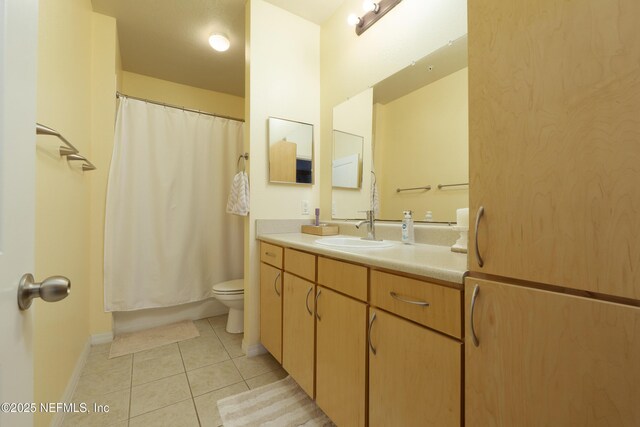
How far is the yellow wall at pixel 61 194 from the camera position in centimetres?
107

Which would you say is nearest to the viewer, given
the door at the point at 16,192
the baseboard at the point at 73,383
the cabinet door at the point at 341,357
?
the door at the point at 16,192

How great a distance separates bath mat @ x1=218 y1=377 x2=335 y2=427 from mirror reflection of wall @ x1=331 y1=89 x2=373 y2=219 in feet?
3.84

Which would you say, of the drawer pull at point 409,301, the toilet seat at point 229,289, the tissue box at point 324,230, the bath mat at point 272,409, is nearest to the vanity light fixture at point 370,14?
the tissue box at point 324,230

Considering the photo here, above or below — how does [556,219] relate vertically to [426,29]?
below

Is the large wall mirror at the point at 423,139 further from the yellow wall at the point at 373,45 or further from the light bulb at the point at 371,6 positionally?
the light bulb at the point at 371,6

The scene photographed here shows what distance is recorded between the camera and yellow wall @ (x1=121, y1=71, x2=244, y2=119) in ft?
9.25

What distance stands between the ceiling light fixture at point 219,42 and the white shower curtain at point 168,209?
64 cm

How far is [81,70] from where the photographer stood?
168cm

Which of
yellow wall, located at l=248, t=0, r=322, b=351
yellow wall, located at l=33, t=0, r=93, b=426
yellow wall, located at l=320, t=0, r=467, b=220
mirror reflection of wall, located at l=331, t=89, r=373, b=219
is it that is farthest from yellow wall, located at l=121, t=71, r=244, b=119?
mirror reflection of wall, located at l=331, t=89, r=373, b=219

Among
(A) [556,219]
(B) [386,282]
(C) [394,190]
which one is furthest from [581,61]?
(C) [394,190]

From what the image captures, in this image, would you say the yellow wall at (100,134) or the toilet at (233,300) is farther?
→ the toilet at (233,300)

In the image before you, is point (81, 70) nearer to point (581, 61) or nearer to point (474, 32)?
point (474, 32)

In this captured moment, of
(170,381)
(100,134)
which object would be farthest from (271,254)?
(100,134)

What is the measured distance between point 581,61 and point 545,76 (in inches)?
2.2
